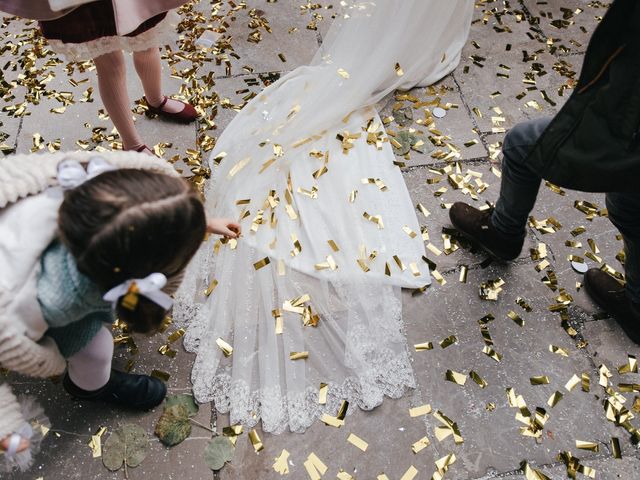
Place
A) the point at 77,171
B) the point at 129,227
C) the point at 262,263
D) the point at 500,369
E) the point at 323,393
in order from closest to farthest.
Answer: the point at 129,227, the point at 77,171, the point at 323,393, the point at 500,369, the point at 262,263

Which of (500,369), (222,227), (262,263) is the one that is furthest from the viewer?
(262,263)

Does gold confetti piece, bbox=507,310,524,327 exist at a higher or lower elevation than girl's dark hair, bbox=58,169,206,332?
lower

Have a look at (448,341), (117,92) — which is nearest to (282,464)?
(448,341)

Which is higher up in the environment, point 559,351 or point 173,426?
point 173,426

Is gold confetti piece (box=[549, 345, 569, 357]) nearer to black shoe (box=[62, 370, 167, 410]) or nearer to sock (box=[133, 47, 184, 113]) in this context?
black shoe (box=[62, 370, 167, 410])

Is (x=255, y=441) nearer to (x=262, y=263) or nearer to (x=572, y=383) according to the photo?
(x=262, y=263)

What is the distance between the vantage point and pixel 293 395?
5.63 ft

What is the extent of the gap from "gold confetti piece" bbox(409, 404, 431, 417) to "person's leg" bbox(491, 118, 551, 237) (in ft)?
2.34

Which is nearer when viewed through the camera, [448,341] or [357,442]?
[357,442]

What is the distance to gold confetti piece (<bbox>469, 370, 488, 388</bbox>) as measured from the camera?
1.80 metres

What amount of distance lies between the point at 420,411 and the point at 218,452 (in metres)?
0.68

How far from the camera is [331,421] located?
5.60 feet

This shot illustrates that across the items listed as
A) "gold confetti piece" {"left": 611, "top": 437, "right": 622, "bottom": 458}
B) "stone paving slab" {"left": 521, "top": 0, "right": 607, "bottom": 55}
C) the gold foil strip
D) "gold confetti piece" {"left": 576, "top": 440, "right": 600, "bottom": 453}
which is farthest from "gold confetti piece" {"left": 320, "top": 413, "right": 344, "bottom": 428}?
"stone paving slab" {"left": 521, "top": 0, "right": 607, "bottom": 55}

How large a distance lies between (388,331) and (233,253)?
652mm
